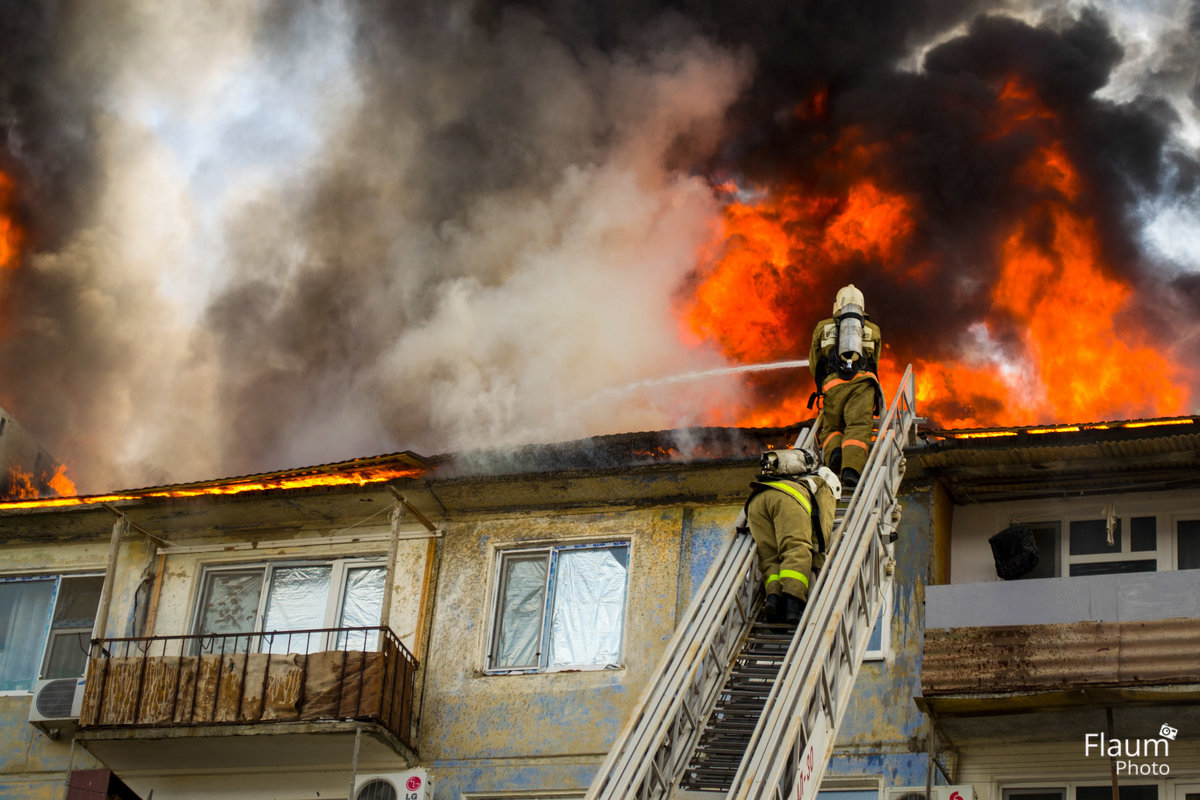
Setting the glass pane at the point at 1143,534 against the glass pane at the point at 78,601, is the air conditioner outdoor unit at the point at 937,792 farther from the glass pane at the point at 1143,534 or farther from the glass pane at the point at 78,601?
the glass pane at the point at 78,601

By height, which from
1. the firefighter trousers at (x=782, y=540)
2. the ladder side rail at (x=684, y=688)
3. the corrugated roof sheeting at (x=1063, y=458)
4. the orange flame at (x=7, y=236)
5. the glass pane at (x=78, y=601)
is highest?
the orange flame at (x=7, y=236)

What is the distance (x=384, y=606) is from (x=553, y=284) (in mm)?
10630

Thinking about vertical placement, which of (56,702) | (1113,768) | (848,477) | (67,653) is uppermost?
(848,477)

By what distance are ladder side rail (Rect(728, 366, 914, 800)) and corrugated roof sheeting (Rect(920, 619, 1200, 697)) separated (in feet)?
6.34

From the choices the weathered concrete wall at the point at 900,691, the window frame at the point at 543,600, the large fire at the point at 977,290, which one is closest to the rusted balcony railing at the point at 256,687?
the window frame at the point at 543,600

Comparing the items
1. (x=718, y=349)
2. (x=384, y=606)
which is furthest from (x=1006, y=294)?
(x=384, y=606)

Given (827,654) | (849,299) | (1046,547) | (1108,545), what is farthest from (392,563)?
(1108,545)

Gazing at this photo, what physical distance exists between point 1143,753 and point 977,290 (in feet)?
34.2

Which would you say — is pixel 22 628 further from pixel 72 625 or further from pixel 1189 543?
pixel 1189 543

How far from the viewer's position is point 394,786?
15.9 metres

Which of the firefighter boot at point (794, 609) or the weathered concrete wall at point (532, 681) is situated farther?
the weathered concrete wall at point (532, 681)

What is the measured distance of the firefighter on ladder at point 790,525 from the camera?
11.8 m

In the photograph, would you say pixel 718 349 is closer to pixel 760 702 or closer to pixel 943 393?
pixel 943 393

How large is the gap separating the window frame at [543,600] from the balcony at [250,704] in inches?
33.4
